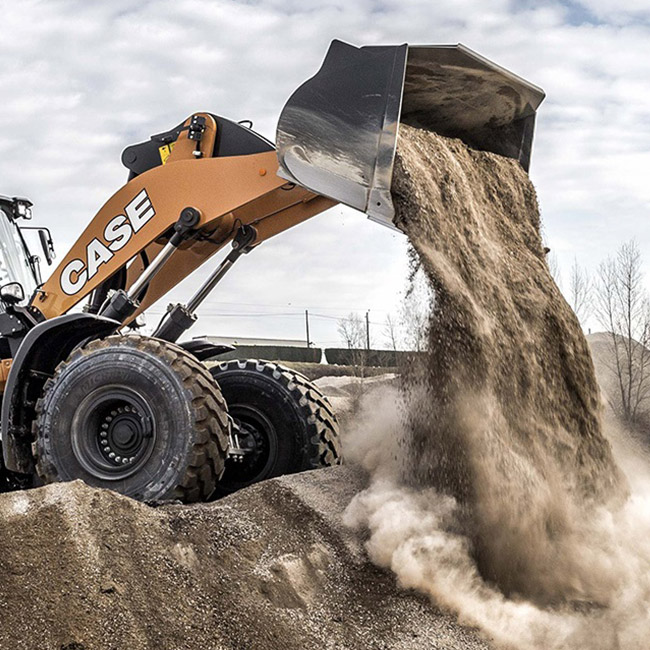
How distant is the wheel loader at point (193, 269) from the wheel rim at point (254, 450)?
0.4 inches

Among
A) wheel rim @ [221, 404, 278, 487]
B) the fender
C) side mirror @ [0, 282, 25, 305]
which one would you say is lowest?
wheel rim @ [221, 404, 278, 487]

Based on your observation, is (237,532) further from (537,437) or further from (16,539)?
(537,437)

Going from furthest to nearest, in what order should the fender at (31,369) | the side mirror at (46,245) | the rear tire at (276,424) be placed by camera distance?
1. the side mirror at (46,245)
2. the rear tire at (276,424)
3. the fender at (31,369)

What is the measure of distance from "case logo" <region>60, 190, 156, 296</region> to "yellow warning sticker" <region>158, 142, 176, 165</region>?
0.39m

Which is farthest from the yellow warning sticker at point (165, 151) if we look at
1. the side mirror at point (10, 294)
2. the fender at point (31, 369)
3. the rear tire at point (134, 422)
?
the rear tire at point (134, 422)

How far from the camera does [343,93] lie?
516cm

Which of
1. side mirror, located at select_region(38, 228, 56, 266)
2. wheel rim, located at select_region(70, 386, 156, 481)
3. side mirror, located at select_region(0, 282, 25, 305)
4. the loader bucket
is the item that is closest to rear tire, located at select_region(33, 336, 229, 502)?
wheel rim, located at select_region(70, 386, 156, 481)

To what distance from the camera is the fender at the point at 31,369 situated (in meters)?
5.74

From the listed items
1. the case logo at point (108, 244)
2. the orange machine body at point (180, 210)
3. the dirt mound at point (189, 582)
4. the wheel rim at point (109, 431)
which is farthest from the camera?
the case logo at point (108, 244)

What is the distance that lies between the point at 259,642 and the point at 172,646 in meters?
0.37

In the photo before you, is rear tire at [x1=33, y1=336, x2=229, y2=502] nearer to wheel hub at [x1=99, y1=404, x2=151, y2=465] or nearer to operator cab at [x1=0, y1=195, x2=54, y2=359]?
wheel hub at [x1=99, y1=404, x2=151, y2=465]

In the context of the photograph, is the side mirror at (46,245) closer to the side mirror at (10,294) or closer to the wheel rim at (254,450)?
the side mirror at (10,294)

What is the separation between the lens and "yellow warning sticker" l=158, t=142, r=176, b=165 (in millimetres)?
6402

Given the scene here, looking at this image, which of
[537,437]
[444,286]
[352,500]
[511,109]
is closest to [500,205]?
[511,109]
